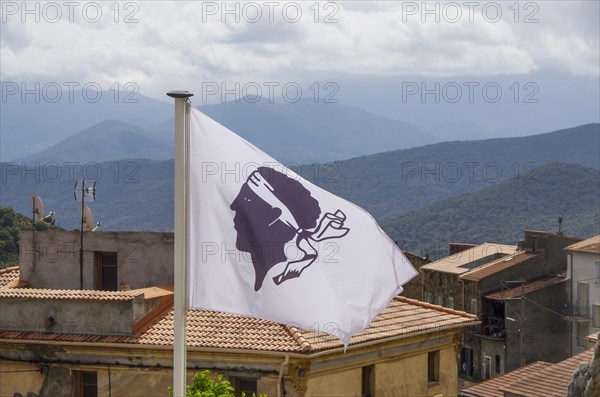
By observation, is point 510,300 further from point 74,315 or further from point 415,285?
point 74,315

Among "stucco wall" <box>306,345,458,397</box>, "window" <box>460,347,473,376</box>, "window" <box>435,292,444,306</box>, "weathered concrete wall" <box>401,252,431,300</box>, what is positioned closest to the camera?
"stucco wall" <box>306,345,458,397</box>

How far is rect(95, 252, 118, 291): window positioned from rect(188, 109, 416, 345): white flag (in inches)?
694

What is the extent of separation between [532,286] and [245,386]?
48423 mm

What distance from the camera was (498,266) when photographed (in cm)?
7350

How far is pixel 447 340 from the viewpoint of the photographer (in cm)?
2961

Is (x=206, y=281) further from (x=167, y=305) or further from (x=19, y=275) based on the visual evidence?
(x=19, y=275)

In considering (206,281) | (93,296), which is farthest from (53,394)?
(206,281)

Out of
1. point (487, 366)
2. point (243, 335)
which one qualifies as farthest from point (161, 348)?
point (487, 366)

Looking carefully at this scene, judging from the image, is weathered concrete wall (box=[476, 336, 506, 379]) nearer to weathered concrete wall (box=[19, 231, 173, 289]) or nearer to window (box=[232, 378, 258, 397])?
weathered concrete wall (box=[19, 231, 173, 289])

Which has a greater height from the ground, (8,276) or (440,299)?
(8,276)

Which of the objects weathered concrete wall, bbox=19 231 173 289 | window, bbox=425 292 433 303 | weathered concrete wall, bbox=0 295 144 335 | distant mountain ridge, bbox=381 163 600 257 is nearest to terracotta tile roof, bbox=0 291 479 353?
weathered concrete wall, bbox=0 295 144 335

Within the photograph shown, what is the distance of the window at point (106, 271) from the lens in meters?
29.7

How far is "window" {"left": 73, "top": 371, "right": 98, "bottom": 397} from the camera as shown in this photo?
84.7 feet

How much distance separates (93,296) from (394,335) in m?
6.69
